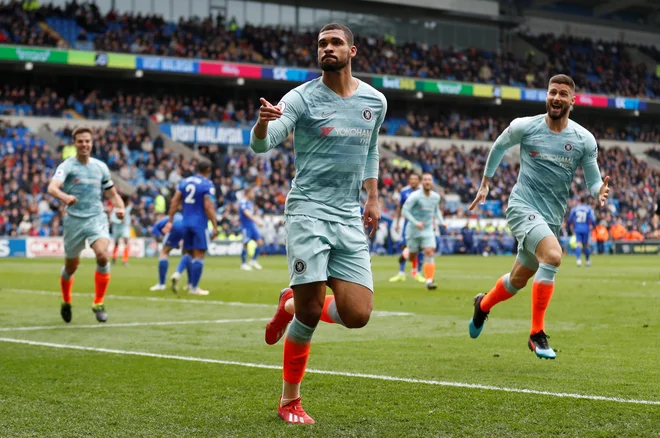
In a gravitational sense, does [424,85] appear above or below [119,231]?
above

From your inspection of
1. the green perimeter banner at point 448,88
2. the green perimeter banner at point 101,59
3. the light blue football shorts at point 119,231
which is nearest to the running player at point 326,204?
the light blue football shorts at point 119,231

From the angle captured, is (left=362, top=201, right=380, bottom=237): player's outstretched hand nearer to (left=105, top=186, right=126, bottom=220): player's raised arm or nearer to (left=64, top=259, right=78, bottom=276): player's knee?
(left=105, top=186, right=126, bottom=220): player's raised arm

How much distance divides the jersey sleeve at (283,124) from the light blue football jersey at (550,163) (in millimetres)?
3916

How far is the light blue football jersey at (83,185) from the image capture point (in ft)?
41.6

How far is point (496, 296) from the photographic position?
9.94 meters

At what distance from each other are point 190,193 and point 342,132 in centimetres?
1230

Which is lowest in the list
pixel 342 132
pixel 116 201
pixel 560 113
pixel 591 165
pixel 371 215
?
pixel 371 215

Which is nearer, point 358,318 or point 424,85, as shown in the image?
point 358,318

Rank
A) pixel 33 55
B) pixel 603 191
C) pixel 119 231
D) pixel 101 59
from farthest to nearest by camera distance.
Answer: pixel 101 59 → pixel 33 55 → pixel 119 231 → pixel 603 191

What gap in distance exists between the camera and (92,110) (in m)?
48.8

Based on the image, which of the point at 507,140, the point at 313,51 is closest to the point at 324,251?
the point at 507,140

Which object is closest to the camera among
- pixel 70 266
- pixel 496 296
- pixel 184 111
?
pixel 496 296

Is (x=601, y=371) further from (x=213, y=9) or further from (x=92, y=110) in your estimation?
(x=213, y=9)

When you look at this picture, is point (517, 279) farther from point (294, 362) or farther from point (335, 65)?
point (335, 65)
